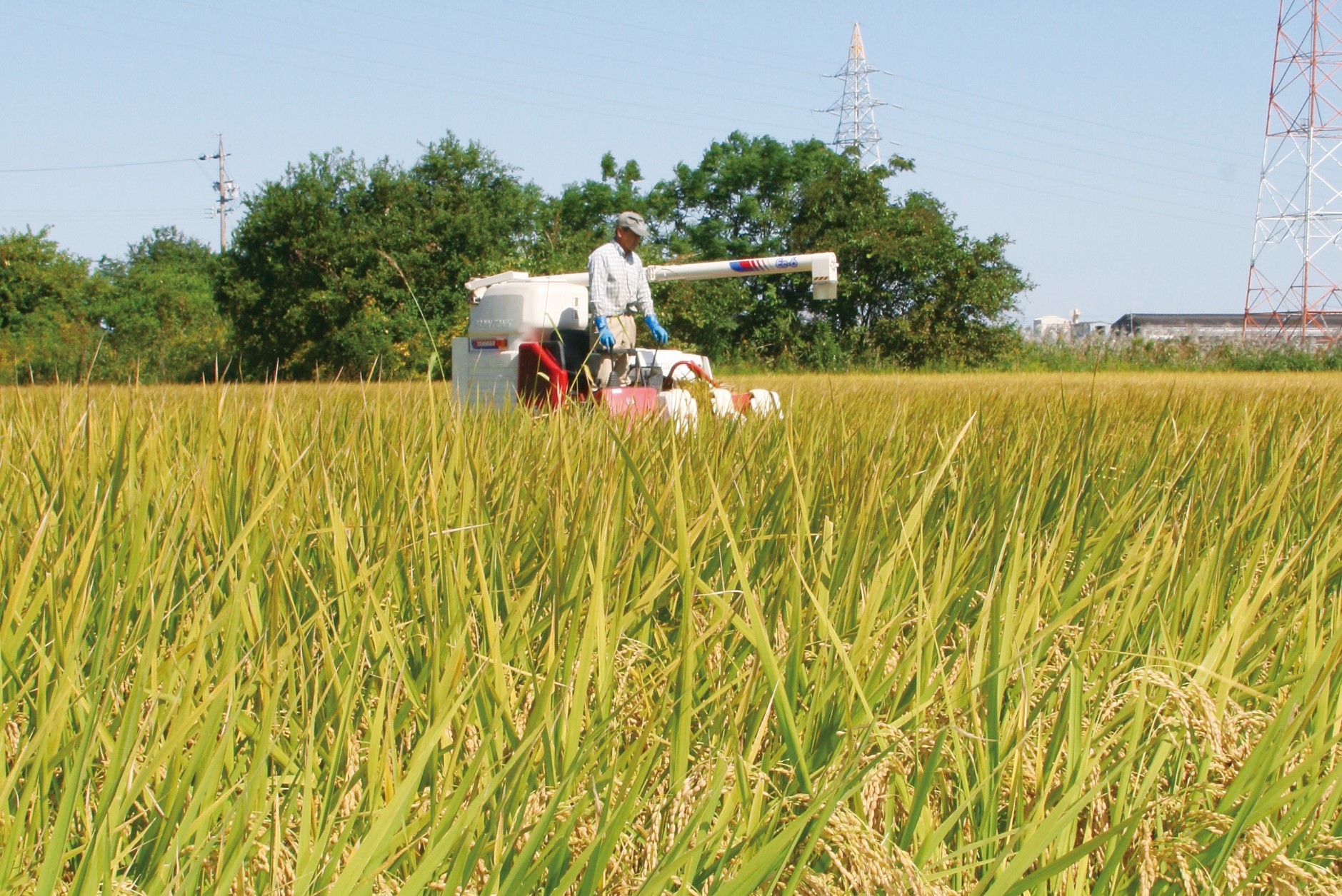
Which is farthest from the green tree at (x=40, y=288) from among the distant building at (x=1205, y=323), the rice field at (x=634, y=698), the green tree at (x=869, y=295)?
the distant building at (x=1205, y=323)

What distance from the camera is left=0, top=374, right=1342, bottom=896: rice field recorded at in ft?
2.76

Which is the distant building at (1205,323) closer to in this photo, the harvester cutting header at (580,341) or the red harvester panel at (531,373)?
the harvester cutting header at (580,341)

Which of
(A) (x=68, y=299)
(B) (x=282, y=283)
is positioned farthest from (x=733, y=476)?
(A) (x=68, y=299)

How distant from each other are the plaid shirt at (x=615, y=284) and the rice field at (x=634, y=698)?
3.46 metres

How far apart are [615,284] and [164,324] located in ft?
97.6

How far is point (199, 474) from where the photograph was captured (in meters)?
1.48

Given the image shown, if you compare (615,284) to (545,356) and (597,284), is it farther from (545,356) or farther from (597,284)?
(545,356)

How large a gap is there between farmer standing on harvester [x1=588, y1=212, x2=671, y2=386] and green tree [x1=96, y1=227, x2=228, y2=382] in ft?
5.91

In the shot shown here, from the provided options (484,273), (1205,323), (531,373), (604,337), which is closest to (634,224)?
(531,373)

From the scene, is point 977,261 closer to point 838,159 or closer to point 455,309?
point 838,159

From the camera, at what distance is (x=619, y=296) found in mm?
5316

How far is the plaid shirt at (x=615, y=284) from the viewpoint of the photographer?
515cm

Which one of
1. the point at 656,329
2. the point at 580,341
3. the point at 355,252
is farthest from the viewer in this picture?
the point at 355,252

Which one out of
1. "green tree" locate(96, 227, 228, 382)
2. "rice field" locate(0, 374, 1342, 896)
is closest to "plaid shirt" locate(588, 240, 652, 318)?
"green tree" locate(96, 227, 228, 382)
